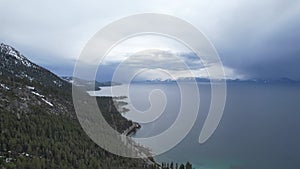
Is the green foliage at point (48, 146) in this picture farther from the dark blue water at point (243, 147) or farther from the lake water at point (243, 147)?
the dark blue water at point (243, 147)

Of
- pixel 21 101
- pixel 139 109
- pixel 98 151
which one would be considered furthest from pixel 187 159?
pixel 139 109

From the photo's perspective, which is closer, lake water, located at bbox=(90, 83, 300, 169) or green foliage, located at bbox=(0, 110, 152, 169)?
green foliage, located at bbox=(0, 110, 152, 169)

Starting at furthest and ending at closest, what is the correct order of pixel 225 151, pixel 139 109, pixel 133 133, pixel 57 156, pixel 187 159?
1. pixel 139 109
2. pixel 133 133
3. pixel 225 151
4. pixel 187 159
5. pixel 57 156

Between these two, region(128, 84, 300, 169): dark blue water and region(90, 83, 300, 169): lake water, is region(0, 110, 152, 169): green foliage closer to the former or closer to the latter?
region(90, 83, 300, 169): lake water

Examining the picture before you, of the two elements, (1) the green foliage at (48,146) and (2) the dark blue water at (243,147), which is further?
(2) the dark blue water at (243,147)

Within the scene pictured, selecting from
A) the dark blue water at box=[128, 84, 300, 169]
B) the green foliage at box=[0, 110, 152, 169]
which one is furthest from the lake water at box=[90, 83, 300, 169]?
the green foliage at box=[0, 110, 152, 169]

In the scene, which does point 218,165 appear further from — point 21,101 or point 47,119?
point 21,101

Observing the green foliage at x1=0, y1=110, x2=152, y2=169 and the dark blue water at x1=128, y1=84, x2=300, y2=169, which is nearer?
the green foliage at x1=0, y1=110, x2=152, y2=169

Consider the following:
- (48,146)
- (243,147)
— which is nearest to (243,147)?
(243,147)

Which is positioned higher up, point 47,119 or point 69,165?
point 47,119

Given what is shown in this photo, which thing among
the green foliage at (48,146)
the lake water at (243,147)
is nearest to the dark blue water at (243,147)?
the lake water at (243,147)

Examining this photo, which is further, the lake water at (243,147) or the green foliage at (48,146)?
the lake water at (243,147)
